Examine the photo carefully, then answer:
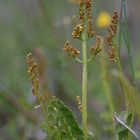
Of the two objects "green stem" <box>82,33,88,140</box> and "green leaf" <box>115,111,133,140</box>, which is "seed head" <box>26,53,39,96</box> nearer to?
"green stem" <box>82,33,88,140</box>

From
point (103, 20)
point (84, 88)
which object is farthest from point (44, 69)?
point (84, 88)

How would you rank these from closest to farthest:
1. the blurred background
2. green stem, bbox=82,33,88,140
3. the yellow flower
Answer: green stem, bbox=82,33,88,140, the blurred background, the yellow flower

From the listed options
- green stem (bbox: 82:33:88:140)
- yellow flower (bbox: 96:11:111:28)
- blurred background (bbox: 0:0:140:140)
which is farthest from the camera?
yellow flower (bbox: 96:11:111:28)

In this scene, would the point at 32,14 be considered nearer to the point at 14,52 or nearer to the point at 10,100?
the point at 14,52

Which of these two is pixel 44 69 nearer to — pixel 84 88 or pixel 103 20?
pixel 103 20

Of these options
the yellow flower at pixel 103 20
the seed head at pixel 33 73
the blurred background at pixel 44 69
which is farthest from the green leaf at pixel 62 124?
the yellow flower at pixel 103 20

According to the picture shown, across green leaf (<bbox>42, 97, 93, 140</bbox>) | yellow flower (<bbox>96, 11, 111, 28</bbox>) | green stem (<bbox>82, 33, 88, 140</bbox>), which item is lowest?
green leaf (<bbox>42, 97, 93, 140</bbox>)

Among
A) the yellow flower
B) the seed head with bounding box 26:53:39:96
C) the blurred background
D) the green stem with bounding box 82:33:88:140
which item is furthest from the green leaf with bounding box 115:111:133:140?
the yellow flower
